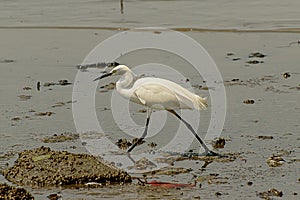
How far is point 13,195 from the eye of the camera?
659 centimetres

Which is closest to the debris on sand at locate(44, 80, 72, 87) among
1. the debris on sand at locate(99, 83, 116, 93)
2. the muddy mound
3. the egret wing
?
the debris on sand at locate(99, 83, 116, 93)

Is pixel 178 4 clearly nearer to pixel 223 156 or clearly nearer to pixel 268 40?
pixel 268 40

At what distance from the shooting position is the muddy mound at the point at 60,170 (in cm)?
720

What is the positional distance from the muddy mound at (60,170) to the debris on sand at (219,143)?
4.50ft

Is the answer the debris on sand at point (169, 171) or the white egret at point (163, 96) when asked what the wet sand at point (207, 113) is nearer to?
the debris on sand at point (169, 171)

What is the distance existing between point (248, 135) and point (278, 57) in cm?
409

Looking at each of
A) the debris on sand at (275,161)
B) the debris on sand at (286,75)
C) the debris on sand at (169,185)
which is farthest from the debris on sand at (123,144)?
the debris on sand at (286,75)

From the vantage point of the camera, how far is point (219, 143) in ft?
27.6

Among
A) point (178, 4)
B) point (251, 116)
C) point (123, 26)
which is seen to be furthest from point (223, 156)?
point (178, 4)

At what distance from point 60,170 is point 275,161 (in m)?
2.14

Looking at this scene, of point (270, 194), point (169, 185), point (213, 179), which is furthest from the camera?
point (213, 179)

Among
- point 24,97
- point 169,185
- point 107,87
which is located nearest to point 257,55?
point 107,87

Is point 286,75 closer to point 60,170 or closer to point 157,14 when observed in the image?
point 60,170

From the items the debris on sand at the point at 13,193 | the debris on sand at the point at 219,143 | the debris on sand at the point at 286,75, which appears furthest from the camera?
the debris on sand at the point at 286,75
